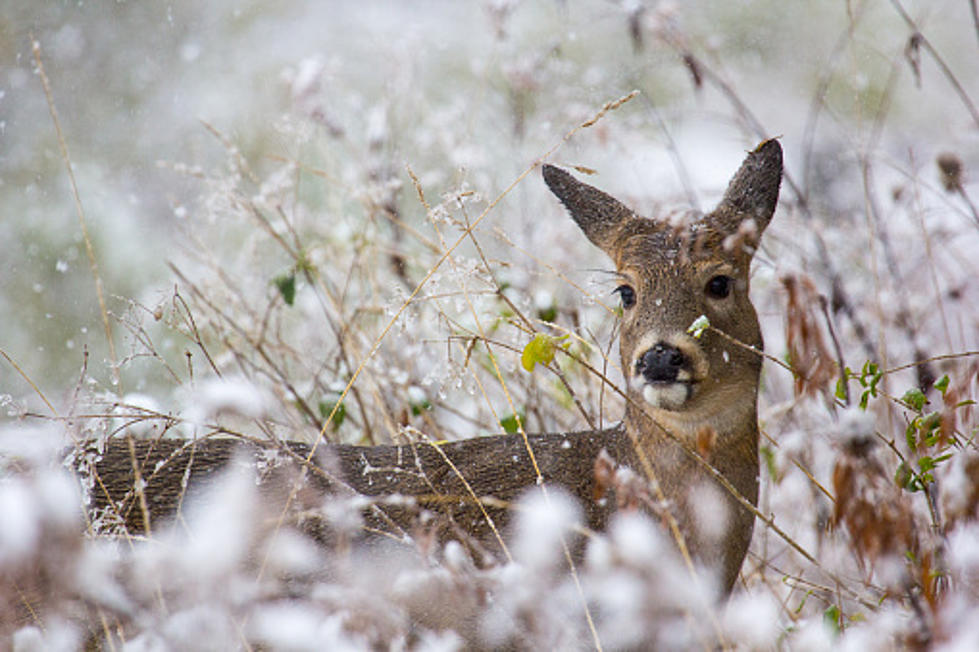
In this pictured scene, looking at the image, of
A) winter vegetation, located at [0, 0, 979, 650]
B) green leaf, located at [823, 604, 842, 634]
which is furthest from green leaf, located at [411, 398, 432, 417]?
green leaf, located at [823, 604, 842, 634]

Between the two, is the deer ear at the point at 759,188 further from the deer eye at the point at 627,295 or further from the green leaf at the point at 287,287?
the green leaf at the point at 287,287

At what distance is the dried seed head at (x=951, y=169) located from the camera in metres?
2.93

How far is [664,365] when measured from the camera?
2.59m

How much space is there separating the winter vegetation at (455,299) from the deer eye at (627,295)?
0.10 meters

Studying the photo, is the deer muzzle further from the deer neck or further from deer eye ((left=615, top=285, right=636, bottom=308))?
deer eye ((left=615, top=285, right=636, bottom=308))

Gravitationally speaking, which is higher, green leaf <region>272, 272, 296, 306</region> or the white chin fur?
green leaf <region>272, 272, 296, 306</region>

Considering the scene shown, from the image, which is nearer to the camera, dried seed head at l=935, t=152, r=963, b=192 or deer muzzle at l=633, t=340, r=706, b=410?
deer muzzle at l=633, t=340, r=706, b=410

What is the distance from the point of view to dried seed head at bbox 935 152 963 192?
293 cm

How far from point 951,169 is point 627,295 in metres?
1.03

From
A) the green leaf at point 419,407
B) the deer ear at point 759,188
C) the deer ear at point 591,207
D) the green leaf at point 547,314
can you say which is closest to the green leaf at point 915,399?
the deer ear at point 759,188

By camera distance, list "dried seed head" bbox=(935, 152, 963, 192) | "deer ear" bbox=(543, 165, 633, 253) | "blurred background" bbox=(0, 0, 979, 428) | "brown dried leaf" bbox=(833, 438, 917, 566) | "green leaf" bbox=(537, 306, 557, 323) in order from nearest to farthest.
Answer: "brown dried leaf" bbox=(833, 438, 917, 566) < "dried seed head" bbox=(935, 152, 963, 192) < "deer ear" bbox=(543, 165, 633, 253) < "green leaf" bbox=(537, 306, 557, 323) < "blurred background" bbox=(0, 0, 979, 428)

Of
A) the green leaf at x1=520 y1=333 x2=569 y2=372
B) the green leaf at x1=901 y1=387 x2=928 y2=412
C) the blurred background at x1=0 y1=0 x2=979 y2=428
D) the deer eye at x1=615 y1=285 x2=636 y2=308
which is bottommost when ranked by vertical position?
the green leaf at x1=901 y1=387 x2=928 y2=412

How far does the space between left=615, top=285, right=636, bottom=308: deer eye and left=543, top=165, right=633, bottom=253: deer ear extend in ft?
0.78

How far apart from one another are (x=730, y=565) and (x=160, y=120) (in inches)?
229
